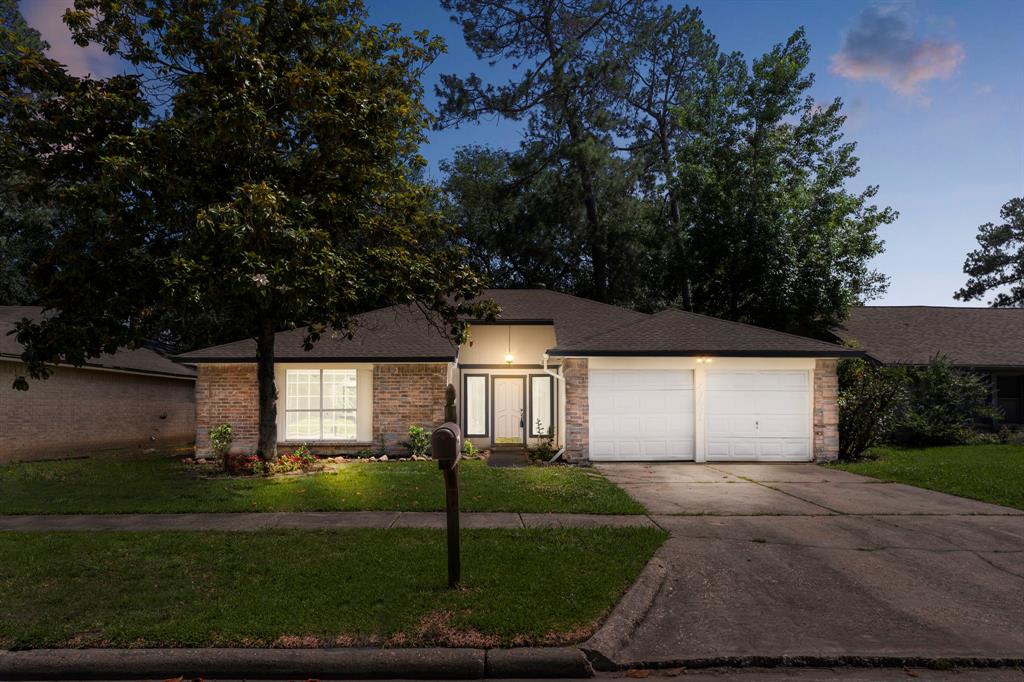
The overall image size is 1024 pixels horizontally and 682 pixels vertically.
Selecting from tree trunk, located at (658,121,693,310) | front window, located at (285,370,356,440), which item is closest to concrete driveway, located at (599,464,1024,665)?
front window, located at (285,370,356,440)

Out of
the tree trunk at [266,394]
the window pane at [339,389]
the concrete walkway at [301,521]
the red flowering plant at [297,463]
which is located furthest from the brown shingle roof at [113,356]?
the concrete walkway at [301,521]

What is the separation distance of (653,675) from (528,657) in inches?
33.9

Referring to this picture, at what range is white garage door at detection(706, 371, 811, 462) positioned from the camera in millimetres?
14578

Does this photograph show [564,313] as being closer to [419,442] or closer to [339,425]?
[419,442]

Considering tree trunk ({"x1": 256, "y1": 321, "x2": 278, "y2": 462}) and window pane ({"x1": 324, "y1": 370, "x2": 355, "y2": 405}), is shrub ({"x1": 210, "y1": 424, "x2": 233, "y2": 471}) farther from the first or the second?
tree trunk ({"x1": 256, "y1": 321, "x2": 278, "y2": 462})

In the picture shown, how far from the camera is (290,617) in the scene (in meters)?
4.83

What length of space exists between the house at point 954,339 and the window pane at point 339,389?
635 inches

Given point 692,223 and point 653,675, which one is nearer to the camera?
point 653,675

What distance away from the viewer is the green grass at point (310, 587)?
458 cm

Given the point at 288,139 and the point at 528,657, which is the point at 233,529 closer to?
the point at 528,657

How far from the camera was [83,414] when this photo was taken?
1781 centimetres

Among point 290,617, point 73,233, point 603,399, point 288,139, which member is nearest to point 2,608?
point 290,617

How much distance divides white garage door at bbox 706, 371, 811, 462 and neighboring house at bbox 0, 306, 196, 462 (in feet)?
50.3

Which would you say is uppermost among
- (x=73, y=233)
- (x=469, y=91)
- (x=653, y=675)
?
(x=469, y=91)
